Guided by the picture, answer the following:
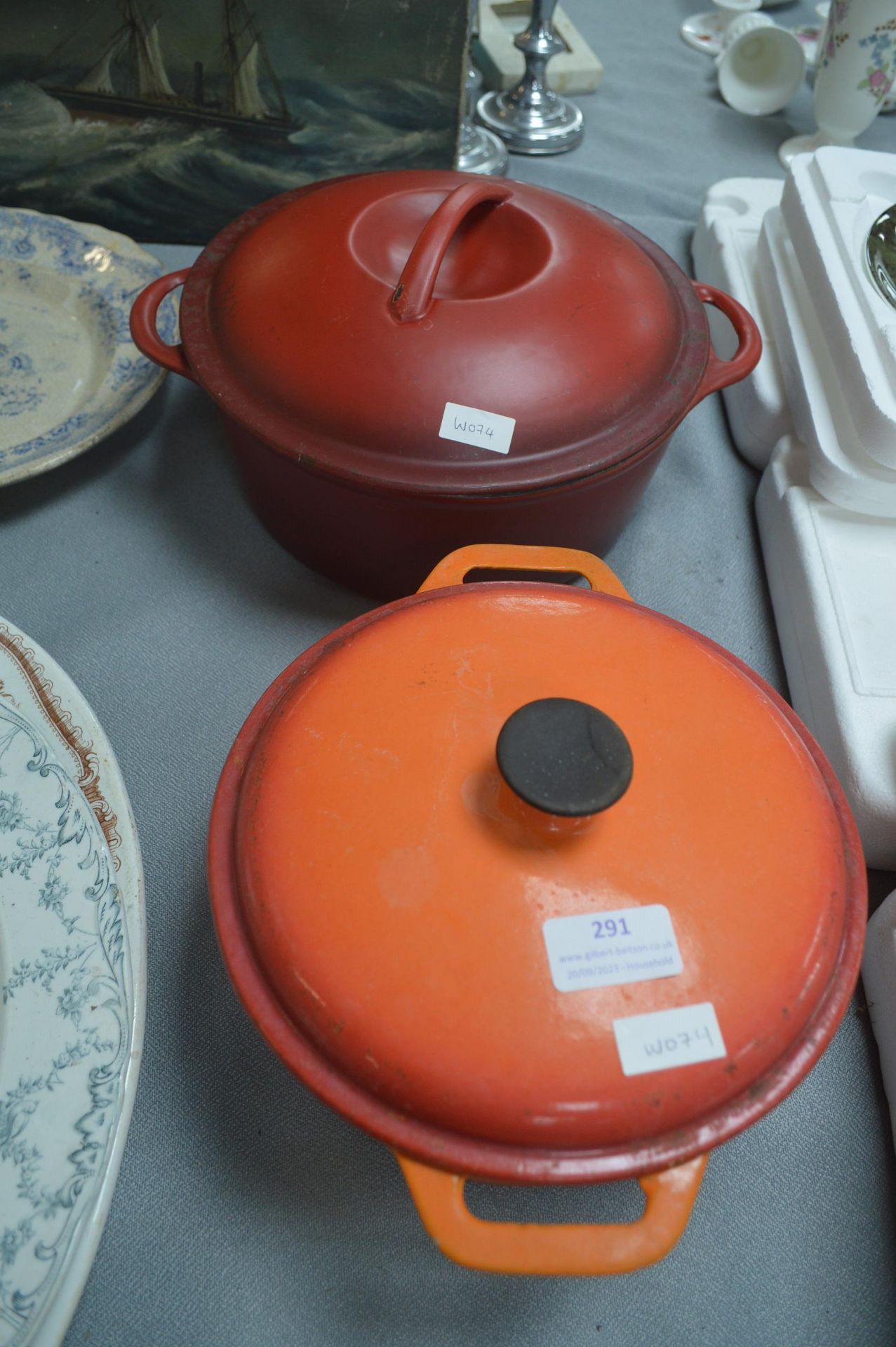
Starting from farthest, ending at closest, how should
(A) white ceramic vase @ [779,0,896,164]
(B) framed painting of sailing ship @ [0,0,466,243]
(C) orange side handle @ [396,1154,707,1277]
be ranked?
(A) white ceramic vase @ [779,0,896,164], (B) framed painting of sailing ship @ [0,0,466,243], (C) orange side handle @ [396,1154,707,1277]

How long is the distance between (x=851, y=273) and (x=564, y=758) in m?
0.73

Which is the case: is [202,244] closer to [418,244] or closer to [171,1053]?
[418,244]

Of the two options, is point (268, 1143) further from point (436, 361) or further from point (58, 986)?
point (436, 361)

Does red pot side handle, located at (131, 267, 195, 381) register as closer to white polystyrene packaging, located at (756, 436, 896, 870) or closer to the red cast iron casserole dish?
the red cast iron casserole dish

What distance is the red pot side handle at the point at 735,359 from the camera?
29.3 inches

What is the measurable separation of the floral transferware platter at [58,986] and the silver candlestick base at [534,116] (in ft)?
3.64

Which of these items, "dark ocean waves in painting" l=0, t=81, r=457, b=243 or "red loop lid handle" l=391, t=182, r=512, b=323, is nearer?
"red loop lid handle" l=391, t=182, r=512, b=323

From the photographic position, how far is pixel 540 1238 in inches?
15.8

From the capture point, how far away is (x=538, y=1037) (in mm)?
405

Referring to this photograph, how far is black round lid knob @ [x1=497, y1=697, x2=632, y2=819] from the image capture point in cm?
40

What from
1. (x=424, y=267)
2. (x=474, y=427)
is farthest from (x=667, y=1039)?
(x=424, y=267)

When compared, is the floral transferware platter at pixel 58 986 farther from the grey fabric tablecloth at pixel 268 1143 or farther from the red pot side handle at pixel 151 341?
the red pot side handle at pixel 151 341

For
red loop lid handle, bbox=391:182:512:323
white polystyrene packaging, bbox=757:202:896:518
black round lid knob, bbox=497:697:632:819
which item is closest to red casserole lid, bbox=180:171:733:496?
red loop lid handle, bbox=391:182:512:323

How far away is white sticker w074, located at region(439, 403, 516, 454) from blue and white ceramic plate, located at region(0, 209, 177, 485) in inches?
14.7
